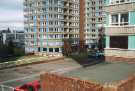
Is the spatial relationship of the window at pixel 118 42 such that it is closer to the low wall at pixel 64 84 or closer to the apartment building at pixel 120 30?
the apartment building at pixel 120 30

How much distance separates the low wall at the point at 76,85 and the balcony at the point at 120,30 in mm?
6661

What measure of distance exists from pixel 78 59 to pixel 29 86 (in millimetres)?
33511

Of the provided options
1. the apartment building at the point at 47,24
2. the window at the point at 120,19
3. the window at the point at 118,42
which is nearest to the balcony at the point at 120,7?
the window at the point at 120,19

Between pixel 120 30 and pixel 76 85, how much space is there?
9.28 meters

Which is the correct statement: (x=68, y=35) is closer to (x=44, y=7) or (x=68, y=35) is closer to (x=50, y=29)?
(x=50, y=29)

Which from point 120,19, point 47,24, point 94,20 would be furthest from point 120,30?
point 94,20

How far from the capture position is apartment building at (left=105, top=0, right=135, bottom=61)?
60.7ft

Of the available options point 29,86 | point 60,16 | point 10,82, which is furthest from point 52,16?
point 29,86

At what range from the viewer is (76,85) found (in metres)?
12.1

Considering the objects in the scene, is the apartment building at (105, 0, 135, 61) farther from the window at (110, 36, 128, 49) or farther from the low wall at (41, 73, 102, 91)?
the low wall at (41, 73, 102, 91)

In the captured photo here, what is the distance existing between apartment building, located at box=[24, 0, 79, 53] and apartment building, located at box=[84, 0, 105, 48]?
26.2 feet

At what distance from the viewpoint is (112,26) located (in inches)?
776

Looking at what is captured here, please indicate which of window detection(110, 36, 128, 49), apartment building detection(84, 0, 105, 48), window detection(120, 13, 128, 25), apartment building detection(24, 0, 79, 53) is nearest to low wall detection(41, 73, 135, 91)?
window detection(110, 36, 128, 49)

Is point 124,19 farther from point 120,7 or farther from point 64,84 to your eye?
point 64,84
